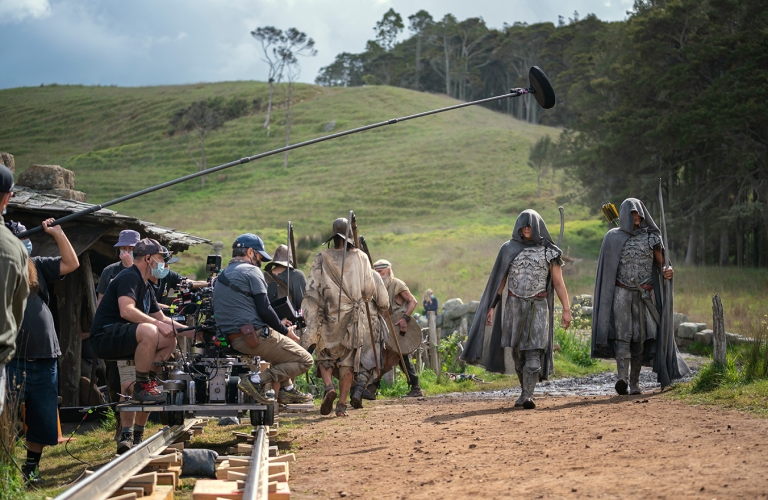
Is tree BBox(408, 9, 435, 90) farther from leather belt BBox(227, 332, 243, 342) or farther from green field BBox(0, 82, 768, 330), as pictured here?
leather belt BBox(227, 332, 243, 342)

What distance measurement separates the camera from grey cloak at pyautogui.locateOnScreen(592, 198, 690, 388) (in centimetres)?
1094

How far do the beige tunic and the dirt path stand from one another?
0.86 meters

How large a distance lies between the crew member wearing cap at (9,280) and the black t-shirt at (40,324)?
209 cm

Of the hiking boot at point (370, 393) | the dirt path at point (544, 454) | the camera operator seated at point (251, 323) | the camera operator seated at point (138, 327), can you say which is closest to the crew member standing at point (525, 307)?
the dirt path at point (544, 454)

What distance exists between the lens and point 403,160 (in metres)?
73.2

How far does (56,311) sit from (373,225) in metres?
43.4

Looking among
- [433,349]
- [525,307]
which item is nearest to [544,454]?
[525,307]

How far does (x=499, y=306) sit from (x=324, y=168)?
6185cm

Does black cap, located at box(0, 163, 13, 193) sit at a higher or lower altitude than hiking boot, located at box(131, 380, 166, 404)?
higher

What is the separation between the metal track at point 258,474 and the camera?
506 cm

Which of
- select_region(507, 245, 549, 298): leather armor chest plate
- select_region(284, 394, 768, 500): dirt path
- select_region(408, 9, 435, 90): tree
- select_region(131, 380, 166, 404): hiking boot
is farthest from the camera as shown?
select_region(408, 9, 435, 90): tree

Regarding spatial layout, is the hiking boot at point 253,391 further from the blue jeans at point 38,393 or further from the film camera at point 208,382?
the blue jeans at point 38,393

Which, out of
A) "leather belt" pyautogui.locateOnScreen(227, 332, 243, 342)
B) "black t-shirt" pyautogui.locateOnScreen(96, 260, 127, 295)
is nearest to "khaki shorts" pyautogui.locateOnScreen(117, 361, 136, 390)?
"black t-shirt" pyautogui.locateOnScreen(96, 260, 127, 295)

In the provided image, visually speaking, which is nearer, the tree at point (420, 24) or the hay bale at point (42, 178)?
the hay bale at point (42, 178)
